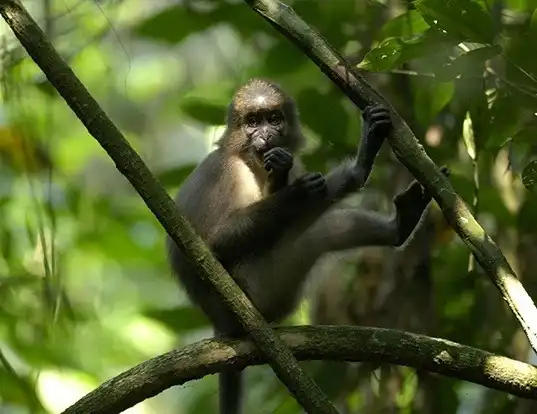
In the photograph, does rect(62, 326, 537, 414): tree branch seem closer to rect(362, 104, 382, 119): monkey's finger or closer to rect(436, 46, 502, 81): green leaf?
rect(362, 104, 382, 119): monkey's finger

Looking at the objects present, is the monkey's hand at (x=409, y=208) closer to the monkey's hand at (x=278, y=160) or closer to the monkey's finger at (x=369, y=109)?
the monkey's hand at (x=278, y=160)

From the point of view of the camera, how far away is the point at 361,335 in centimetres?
340

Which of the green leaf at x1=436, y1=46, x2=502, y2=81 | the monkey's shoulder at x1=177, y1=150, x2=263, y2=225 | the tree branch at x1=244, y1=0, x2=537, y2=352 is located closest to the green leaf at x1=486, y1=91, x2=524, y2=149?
the green leaf at x1=436, y1=46, x2=502, y2=81

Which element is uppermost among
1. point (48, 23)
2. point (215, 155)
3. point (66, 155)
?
point (66, 155)

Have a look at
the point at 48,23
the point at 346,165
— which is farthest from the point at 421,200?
the point at 48,23

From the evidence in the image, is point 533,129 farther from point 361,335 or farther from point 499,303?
point 499,303

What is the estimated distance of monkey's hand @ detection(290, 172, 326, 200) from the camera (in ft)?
14.9

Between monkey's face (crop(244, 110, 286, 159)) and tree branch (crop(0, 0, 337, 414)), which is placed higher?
monkey's face (crop(244, 110, 286, 159))

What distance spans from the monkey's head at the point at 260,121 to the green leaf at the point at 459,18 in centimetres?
225

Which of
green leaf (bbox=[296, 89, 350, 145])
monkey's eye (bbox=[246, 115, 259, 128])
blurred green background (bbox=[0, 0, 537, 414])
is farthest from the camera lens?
monkey's eye (bbox=[246, 115, 259, 128])

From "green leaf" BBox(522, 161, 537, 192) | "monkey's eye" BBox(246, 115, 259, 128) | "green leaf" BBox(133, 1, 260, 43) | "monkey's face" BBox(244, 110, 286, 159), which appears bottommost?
"green leaf" BBox(522, 161, 537, 192)

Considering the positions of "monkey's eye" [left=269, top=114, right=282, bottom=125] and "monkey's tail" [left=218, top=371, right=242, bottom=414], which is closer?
"monkey's tail" [left=218, top=371, right=242, bottom=414]

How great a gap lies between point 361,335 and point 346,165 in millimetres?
1327

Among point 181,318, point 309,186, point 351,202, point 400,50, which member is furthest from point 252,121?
point 400,50
